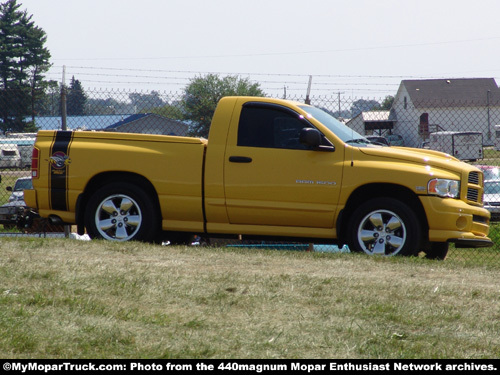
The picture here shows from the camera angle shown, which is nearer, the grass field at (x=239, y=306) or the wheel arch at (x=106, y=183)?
the grass field at (x=239, y=306)

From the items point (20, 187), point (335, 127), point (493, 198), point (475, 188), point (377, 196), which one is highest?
point (335, 127)

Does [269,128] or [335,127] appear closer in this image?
[269,128]

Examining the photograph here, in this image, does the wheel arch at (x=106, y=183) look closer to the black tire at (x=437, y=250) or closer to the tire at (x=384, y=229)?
the tire at (x=384, y=229)

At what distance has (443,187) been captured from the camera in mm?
8031

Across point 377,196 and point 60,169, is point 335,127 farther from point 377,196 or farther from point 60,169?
point 60,169

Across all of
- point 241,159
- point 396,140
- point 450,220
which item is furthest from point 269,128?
point 396,140

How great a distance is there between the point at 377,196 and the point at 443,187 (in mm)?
698

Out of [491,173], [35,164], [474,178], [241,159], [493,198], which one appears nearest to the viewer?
[241,159]

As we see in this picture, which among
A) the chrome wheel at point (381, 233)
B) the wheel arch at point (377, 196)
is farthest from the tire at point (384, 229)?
the wheel arch at point (377, 196)

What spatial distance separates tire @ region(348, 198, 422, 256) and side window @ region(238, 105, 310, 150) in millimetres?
1021

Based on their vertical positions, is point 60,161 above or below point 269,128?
below

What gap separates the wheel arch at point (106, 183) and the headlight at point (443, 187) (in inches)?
117

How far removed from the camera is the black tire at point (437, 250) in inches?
340

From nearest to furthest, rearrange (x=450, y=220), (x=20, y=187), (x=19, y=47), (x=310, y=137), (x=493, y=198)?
(x=450, y=220) → (x=310, y=137) → (x=493, y=198) → (x=20, y=187) → (x=19, y=47)
